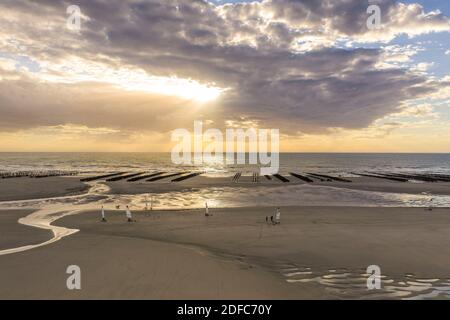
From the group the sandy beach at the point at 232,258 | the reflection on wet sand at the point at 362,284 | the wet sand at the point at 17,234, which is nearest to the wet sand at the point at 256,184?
the wet sand at the point at 17,234

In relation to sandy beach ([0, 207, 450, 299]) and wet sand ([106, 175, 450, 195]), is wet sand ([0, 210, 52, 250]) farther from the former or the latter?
wet sand ([106, 175, 450, 195])

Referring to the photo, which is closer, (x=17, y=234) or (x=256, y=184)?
(x=17, y=234)

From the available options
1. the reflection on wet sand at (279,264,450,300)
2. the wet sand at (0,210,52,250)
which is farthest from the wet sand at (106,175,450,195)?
the reflection on wet sand at (279,264,450,300)

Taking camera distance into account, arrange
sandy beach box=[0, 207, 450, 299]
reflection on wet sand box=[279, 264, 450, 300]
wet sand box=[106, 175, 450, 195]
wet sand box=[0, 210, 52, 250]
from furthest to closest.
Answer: wet sand box=[106, 175, 450, 195] < wet sand box=[0, 210, 52, 250] < sandy beach box=[0, 207, 450, 299] < reflection on wet sand box=[279, 264, 450, 300]

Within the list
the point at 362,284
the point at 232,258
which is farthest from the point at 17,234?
the point at 362,284

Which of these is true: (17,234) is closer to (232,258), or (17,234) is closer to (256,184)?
(232,258)
